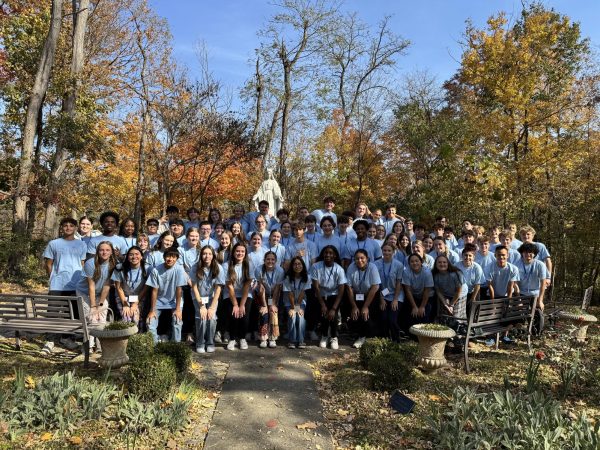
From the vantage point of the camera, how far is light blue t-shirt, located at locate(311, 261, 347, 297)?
6.45 meters

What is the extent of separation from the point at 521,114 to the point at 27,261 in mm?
15279

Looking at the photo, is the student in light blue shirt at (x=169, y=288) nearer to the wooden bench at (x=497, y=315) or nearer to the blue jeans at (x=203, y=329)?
the blue jeans at (x=203, y=329)

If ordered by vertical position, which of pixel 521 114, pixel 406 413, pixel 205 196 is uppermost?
pixel 521 114

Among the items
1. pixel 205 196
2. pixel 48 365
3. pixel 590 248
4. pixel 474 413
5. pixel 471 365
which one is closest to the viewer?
pixel 474 413

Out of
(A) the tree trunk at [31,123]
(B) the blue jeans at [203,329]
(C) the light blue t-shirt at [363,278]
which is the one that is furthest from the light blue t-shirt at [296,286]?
(A) the tree trunk at [31,123]

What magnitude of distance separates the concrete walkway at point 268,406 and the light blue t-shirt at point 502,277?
299 cm

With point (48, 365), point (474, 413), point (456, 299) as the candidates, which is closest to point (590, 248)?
point (456, 299)

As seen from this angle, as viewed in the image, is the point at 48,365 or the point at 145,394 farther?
the point at 48,365

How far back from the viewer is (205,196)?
18.4 meters

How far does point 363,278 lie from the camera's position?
651cm

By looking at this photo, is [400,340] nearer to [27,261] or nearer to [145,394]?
[145,394]

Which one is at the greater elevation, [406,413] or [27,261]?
[27,261]

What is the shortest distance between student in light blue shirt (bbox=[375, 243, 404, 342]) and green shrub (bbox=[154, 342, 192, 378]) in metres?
2.95

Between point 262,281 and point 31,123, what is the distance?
8.41 meters
